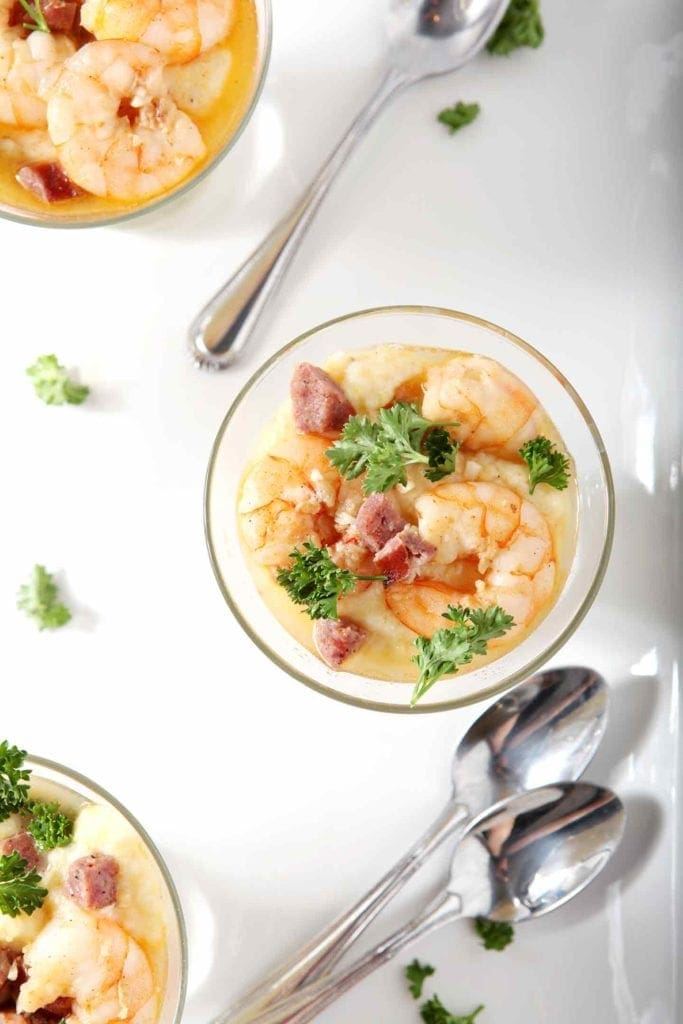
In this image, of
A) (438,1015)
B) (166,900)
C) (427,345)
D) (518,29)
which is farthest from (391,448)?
(438,1015)

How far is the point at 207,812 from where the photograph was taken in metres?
3.07

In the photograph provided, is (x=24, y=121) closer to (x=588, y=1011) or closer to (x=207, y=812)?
(x=207, y=812)

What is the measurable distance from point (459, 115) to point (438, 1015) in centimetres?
217

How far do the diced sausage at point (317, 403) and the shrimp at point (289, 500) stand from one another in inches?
1.3

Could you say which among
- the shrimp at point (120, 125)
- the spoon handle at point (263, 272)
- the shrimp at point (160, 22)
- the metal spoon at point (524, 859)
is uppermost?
the shrimp at point (160, 22)

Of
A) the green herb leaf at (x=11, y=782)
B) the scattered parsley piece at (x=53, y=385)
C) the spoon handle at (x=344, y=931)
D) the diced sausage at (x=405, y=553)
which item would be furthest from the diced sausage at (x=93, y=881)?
the scattered parsley piece at (x=53, y=385)

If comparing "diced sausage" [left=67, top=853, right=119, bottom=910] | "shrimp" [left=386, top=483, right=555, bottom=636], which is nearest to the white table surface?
"diced sausage" [left=67, top=853, right=119, bottom=910]

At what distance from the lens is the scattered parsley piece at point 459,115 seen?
3104mm

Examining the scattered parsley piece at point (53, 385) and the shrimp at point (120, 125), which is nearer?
the shrimp at point (120, 125)

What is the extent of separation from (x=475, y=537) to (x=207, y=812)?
102 cm

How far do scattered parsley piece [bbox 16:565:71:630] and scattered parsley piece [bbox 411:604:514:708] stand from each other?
97 centimetres

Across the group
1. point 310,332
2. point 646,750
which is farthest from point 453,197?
point 646,750

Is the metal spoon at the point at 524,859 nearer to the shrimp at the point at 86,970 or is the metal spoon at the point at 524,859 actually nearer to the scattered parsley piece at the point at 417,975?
the scattered parsley piece at the point at 417,975

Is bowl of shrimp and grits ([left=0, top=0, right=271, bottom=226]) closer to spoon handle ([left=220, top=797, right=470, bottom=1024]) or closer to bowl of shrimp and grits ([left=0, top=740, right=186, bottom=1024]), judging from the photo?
bowl of shrimp and grits ([left=0, top=740, right=186, bottom=1024])
